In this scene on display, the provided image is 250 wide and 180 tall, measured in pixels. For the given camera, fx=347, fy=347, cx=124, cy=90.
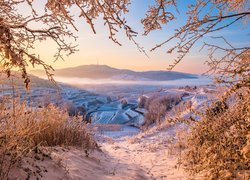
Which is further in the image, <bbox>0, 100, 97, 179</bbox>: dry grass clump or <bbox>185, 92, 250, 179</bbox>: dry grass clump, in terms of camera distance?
<bbox>0, 100, 97, 179</bbox>: dry grass clump

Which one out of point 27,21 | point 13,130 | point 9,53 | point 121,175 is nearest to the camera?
point 9,53

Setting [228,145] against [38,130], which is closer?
[228,145]

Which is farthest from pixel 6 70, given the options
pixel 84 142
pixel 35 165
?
pixel 84 142

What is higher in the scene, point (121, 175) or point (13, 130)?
point (13, 130)

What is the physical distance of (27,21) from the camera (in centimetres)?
414

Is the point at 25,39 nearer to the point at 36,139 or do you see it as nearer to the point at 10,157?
the point at 10,157

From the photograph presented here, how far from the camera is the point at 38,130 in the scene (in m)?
5.63

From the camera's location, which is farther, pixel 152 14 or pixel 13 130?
pixel 152 14

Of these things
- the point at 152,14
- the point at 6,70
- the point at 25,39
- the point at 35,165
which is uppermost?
the point at 152,14

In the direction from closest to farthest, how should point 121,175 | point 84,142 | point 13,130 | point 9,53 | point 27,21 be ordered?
point 9,53 < point 27,21 < point 13,130 < point 121,175 < point 84,142

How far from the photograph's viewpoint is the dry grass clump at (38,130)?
4.18 metres

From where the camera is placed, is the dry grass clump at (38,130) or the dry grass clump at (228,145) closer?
the dry grass clump at (228,145)

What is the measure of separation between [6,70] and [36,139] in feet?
9.43

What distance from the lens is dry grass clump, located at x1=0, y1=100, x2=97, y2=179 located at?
4183 millimetres
